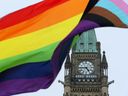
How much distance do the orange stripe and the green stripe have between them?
0.70 m

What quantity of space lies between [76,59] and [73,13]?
290 ft

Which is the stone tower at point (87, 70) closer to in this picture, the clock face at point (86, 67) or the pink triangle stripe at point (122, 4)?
the clock face at point (86, 67)

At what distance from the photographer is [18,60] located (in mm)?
19047

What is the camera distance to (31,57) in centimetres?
1916

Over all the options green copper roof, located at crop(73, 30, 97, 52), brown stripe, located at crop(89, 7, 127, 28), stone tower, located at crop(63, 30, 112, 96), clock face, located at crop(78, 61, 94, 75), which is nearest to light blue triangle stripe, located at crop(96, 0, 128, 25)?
brown stripe, located at crop(89, 7, 127, 28)

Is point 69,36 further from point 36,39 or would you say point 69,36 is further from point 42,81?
point 42,81

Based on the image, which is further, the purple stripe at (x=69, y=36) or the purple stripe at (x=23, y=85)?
the purple stripe at (x=69, y=36)

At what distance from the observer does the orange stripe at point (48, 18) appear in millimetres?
19438

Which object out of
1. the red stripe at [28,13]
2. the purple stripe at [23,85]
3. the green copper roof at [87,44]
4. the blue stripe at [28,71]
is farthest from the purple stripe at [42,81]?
the green copper roof at [87,44]

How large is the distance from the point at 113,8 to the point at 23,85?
349cm

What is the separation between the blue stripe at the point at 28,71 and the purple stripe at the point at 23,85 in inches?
5.7

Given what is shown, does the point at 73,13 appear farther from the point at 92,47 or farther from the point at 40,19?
the point at 92,47

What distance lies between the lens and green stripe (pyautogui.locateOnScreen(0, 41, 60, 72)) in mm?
18969

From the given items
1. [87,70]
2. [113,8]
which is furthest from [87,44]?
[113,8]
